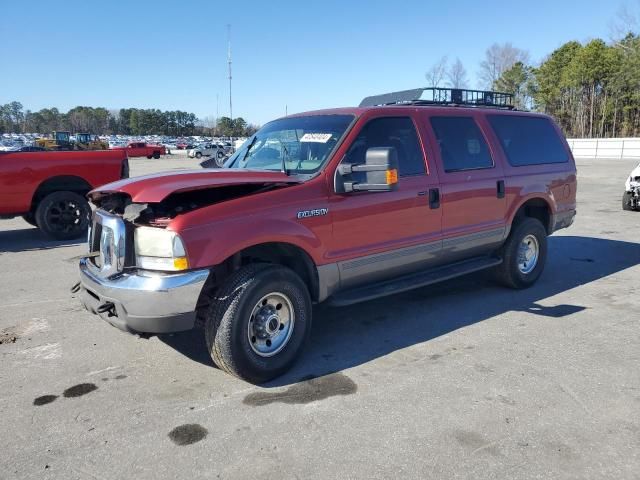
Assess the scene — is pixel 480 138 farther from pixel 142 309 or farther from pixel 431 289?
pixel 142 309

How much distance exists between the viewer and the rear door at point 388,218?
4.22 m

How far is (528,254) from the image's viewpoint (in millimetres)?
6129

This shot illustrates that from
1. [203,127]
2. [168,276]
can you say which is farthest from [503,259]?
[203,127]

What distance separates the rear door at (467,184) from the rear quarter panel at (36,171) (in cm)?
651

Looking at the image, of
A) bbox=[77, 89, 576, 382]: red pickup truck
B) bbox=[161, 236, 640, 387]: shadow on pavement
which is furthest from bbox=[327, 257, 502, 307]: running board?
bbox=[161, 236, 640, 387]: shadow on pavement

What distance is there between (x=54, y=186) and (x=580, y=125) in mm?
63220

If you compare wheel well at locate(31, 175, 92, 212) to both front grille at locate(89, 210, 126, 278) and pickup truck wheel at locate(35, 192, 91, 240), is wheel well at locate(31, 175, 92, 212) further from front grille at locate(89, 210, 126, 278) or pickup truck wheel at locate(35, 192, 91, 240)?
front grille at locate(89, 210, 126, 278)

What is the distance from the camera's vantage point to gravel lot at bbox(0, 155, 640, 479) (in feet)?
9.27

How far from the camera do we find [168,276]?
3.39 meters

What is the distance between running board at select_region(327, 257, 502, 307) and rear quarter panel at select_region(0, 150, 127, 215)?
6.44 metres

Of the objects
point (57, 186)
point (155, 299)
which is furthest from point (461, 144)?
point (57, 186)

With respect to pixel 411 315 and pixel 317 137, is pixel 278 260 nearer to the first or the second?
pixel 317 137

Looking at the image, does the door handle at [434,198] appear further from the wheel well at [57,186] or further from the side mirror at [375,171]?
the wheel well at [57,186]

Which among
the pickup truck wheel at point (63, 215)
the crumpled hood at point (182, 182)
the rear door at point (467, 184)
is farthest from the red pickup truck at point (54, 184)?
the rear door at point (467, 184)
